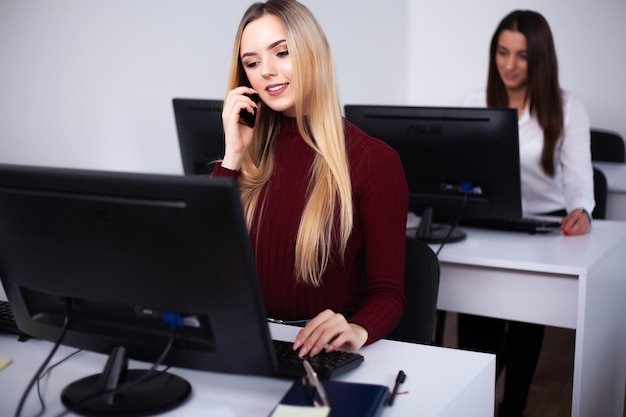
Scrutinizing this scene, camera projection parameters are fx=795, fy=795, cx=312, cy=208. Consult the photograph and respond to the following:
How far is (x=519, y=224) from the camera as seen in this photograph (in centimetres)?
264

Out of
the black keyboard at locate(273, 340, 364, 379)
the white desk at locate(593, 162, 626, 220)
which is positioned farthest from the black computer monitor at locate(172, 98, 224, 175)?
the white desk at locate(593, 162, 626, 220)

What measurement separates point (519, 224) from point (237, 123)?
4.06 feet

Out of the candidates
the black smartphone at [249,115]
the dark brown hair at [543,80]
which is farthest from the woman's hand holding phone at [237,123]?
the dark brown hair at [543,80]

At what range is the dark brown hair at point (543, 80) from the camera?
2.97 m

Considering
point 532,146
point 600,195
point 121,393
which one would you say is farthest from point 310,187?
point 600,195

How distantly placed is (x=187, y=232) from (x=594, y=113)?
13.2ft

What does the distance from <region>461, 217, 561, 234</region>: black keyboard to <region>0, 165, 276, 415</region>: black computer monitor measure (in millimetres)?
1623

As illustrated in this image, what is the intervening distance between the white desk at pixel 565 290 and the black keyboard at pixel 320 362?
41.1 inches

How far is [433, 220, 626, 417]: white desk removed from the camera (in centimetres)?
221

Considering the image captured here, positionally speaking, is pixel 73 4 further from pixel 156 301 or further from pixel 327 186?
pixel 156 301

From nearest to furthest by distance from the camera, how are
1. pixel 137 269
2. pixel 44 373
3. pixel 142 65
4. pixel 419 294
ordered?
pixel 137 269
pixel 44 373
pixel 419 294
pixel 142 65

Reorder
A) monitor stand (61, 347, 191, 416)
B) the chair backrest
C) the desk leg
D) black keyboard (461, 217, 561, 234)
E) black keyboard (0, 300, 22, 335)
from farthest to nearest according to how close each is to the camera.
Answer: the chair backrest
black keyboard (461, 217, 561, 234)
the desk leg
black keyboard (0, 300, 22, 335)
monitor stand (61, 347, 191, 416)

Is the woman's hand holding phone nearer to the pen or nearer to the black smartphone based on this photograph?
the black smartphone

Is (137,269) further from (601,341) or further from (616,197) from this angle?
(616,197)
